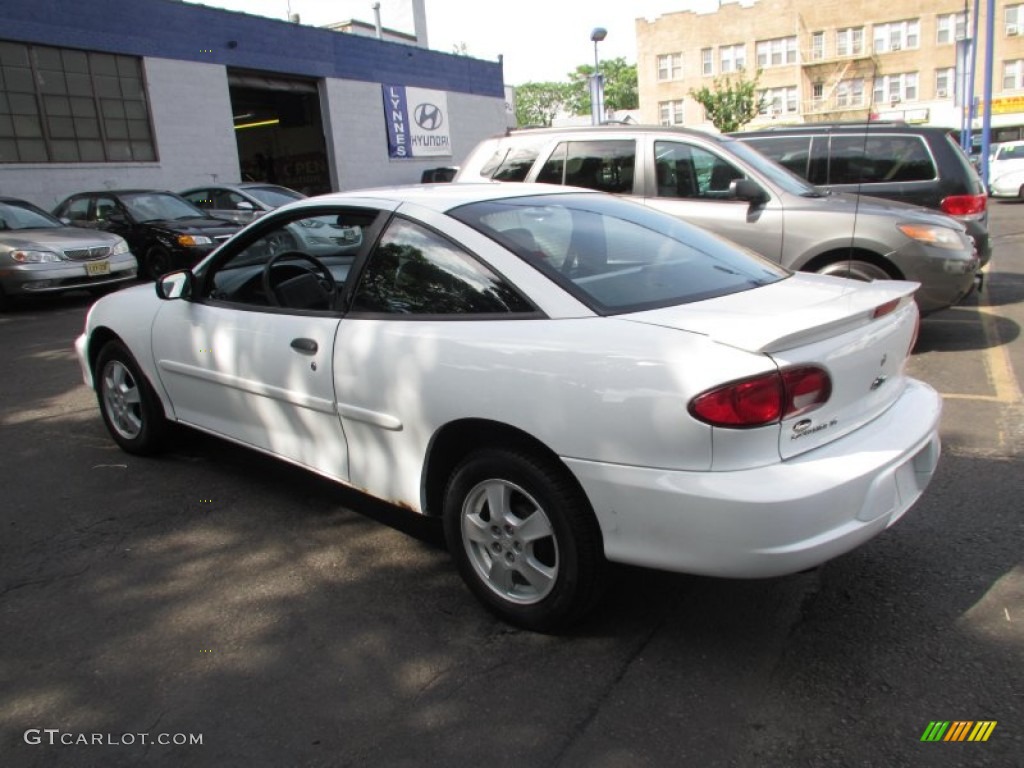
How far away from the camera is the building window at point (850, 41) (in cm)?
5031

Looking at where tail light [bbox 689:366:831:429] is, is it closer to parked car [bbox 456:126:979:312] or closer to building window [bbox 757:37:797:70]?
parked car [bbox 456:126:979:312]

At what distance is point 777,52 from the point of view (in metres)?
52.9

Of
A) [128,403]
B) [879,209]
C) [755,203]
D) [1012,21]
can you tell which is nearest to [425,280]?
[128,403]

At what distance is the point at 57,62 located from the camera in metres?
16.5

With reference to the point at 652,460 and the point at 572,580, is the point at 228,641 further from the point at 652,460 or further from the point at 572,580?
the point at 652,460

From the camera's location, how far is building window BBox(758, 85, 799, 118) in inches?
2074

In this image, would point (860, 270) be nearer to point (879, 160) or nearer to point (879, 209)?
point (879, 209)

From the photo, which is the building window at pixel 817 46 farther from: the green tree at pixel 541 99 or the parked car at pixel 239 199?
the green tree at pixel 541 99

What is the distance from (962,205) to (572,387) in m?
6.85

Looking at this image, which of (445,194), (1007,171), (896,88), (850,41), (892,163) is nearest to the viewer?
(445,194)

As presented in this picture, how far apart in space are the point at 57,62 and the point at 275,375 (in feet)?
54.9

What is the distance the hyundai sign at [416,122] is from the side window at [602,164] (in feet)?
64.1

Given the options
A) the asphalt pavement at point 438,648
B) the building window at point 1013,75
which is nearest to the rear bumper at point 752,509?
the asphalt pavement at point 438,648

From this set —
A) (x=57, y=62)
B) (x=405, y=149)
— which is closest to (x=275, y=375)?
(x=57, y=62)
